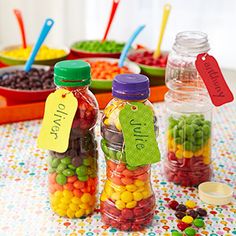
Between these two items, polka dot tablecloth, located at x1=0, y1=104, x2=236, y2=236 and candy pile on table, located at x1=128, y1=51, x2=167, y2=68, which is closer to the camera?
polka dot tablecloth, located at x1=0, y1=104, x2=236, y2=236

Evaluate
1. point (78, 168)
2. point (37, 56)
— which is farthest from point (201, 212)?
point (37, 56)

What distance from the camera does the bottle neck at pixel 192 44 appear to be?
3.85 feet

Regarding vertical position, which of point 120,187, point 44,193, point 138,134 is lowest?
point 44,193

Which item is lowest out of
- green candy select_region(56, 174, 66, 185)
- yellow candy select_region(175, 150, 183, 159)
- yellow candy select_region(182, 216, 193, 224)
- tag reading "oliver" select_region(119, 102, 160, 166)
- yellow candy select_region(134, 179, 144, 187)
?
yellow candy select_region(182, 216, 193, 224)

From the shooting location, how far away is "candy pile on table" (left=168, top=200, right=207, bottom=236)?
1013 millimetres

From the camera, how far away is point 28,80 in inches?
66.9

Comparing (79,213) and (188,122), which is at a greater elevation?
(188,122)

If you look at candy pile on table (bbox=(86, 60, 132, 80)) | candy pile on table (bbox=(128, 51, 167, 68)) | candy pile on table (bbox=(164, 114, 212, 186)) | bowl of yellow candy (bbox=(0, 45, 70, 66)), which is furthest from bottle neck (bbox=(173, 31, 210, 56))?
bowl of yellow candy (bbox=(0, 45, 70, 66))

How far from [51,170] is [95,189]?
0.31ft

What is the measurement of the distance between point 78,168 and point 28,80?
74 cm

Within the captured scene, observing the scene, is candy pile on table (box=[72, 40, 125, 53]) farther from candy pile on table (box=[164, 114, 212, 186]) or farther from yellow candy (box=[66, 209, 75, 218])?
yellow candy (box=[66, 209, 75, 218])

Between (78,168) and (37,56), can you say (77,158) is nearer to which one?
(78,168)

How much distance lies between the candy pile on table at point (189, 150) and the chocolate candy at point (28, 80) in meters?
0.58

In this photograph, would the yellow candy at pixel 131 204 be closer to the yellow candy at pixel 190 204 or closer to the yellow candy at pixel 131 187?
the yellow candy at pixel 131 187
